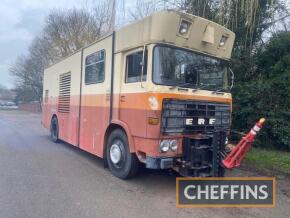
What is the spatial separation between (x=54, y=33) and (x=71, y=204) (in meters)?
27.7

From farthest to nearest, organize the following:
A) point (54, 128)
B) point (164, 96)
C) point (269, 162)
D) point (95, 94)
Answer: point (54, 128)
point (269, 162)
point (95, 94)
point (164, 96)

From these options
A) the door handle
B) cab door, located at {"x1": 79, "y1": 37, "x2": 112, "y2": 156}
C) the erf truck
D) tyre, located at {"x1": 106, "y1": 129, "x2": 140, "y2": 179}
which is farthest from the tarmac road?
the door handle

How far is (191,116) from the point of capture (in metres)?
5.61

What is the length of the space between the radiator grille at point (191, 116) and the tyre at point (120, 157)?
114 cm

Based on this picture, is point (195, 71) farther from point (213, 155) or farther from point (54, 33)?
point (54, 33)

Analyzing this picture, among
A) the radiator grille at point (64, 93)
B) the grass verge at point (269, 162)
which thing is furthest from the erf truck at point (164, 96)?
the radiator grille at point (64, 93)

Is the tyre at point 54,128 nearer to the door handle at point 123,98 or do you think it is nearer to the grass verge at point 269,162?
the door handle at point 123,98

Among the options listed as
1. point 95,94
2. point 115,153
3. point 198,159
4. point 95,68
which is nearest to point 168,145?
point 198,159

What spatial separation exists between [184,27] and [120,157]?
289 cm

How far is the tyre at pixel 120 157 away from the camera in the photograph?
6.02m

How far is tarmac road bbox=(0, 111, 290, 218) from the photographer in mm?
4566

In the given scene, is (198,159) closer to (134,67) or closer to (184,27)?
(134,67)

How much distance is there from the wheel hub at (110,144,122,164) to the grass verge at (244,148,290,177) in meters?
3.47

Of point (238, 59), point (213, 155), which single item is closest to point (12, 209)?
point (213, 155)
